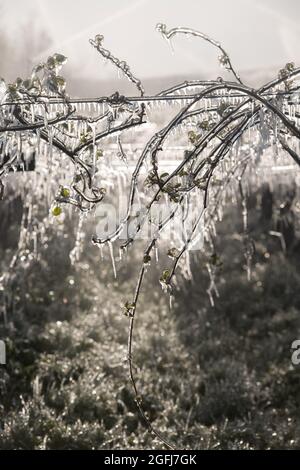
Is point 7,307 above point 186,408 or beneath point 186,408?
above

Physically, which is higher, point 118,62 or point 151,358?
point 118,62

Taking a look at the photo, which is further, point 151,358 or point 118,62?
point 151,358

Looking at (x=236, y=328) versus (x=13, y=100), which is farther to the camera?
(x=236, y=328)

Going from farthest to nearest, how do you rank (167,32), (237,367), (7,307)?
(7,307) → (237,367) → (167,32)

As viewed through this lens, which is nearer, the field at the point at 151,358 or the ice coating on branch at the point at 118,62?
the ice coating on branch at the point at 118,62

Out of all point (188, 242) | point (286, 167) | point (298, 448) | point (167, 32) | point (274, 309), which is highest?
point (167, 32)

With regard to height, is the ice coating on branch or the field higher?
the ice coating on branch

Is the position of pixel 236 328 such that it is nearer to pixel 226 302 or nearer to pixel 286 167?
pixel 226 302

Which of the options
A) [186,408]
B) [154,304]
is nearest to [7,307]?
[154,304]

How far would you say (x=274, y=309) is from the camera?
38.9ft

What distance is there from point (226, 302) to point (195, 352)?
2.08m

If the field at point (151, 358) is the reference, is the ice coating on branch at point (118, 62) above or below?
above

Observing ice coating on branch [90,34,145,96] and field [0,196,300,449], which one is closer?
ice coating on branch [90,34,145,96]
